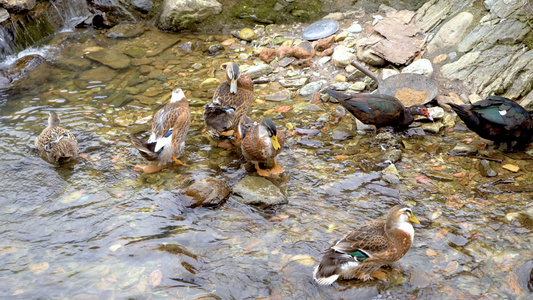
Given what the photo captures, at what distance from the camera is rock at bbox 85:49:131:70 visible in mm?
10100

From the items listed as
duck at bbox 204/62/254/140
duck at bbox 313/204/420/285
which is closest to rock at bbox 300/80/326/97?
duck at bbox 204/62/254/140

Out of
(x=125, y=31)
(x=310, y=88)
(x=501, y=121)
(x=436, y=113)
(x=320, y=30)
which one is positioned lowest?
(x=436, y=113)

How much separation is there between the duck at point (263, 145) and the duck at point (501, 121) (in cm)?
275

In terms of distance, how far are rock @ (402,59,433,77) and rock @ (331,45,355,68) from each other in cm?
116

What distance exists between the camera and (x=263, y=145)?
6.21m

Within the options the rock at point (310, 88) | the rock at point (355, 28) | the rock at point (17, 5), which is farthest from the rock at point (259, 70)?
the rock at point (17, 5)

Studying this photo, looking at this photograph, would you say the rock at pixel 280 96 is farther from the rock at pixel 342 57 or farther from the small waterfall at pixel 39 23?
the small waterfall at pixel 39 23

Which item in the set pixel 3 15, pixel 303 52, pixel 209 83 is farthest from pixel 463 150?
pixel 3 15

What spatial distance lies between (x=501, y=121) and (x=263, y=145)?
11.1ft

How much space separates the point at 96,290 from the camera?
4.40 meters

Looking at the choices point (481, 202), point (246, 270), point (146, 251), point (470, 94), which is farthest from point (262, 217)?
point (470, 94)

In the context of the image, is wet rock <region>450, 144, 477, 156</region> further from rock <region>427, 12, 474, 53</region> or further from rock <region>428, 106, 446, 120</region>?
rock <region>427, 12, 474, 53</region>

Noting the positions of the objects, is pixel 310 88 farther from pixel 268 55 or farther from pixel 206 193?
pixel 206 193

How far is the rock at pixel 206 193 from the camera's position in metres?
5.62
